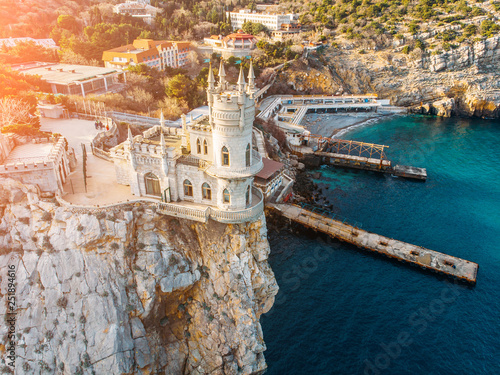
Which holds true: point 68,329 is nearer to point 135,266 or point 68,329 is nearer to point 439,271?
point 135,266

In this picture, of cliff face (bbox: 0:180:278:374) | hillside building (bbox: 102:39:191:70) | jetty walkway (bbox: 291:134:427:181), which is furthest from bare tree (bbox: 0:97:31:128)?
jetty walkway (bbox: 291:134:427:181)

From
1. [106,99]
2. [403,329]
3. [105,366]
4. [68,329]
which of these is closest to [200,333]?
[105,366]

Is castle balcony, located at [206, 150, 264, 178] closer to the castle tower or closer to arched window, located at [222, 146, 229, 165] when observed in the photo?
the castle tower

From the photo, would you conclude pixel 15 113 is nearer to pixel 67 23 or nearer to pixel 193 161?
pixel 193 161

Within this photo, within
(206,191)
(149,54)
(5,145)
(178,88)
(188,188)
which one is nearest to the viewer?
(206,191)

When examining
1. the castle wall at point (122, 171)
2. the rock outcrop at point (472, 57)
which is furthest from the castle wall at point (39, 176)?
the rock outcrop at point (472, 57)

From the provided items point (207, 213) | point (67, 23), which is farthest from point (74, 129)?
point (67, 23)
